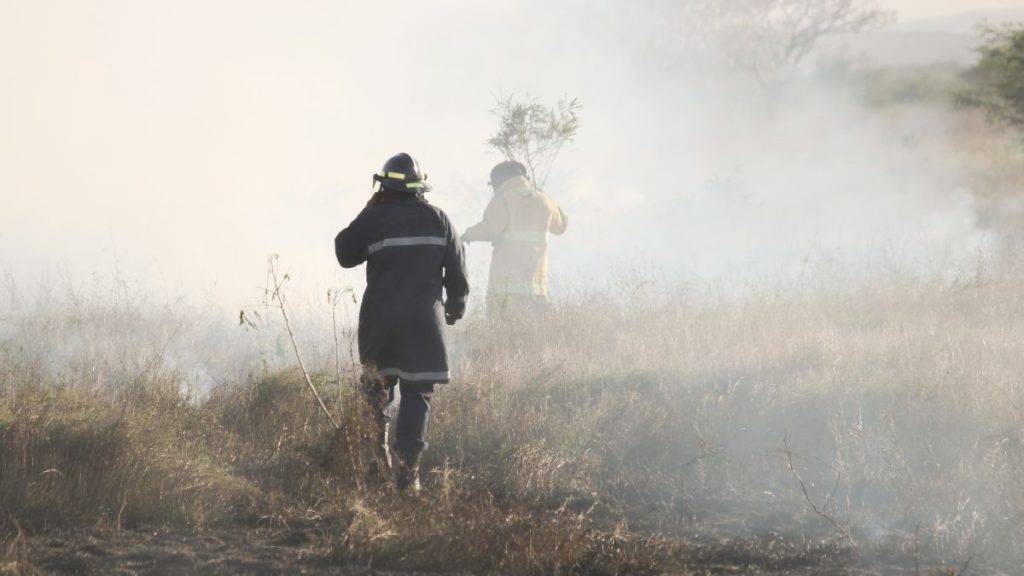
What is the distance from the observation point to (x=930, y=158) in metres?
19.8

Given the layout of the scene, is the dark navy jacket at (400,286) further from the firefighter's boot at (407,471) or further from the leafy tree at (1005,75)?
the leafy tree at (1005,75)

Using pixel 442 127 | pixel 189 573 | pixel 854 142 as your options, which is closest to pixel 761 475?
pixel 189 573

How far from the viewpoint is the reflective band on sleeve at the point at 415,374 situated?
531cm

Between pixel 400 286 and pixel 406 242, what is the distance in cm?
21

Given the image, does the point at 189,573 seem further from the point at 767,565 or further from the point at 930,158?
the point at 930,158

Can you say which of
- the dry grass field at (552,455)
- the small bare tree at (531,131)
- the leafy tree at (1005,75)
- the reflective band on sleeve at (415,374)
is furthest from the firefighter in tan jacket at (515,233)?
the leafy tree at (1005,75)

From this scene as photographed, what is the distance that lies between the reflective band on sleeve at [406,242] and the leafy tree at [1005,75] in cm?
1297

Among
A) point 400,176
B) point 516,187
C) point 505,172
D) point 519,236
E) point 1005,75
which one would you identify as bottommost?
point 400,176

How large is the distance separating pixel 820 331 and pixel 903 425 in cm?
202

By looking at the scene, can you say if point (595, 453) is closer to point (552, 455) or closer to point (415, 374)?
point (552, 455)

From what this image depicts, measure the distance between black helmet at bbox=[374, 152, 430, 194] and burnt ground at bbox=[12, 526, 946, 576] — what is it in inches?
64.4

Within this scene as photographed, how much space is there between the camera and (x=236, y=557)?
4.46 metres

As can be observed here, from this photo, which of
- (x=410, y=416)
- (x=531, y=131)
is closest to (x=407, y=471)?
(x=410, y=416)

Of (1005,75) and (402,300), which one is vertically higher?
(1005,75)
